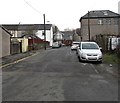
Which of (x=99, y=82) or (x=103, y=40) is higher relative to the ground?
(x=103, y=40)

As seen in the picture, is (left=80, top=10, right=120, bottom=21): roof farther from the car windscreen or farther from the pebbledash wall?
the car windscreen

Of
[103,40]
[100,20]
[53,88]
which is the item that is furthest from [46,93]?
[100,20]

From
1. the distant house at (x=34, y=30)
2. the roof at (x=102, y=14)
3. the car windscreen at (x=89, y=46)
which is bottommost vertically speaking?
the car windscreen at (x=89, y=46)

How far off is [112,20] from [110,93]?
6908 centimetres

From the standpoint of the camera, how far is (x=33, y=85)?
10.7m

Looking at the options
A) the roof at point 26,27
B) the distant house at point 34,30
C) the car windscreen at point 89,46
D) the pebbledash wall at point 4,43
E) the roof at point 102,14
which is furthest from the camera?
the roof at point 26,27

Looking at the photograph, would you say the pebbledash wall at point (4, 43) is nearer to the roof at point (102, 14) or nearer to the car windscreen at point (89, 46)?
the car windscreen at point (89, 46)

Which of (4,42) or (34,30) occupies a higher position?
(34,30)

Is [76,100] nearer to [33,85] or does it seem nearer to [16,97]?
[16,97]

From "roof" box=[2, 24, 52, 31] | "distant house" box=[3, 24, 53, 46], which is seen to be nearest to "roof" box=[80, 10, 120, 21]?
"distant house" box=[3, 24, 53, 46]

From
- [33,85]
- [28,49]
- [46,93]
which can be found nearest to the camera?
[46,93]

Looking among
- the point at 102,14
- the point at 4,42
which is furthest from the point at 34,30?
the point at 4,42

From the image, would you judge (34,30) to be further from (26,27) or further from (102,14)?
(102,14)

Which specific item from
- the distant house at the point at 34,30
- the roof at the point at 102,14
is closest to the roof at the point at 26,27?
the distant house at the point at 34,30
